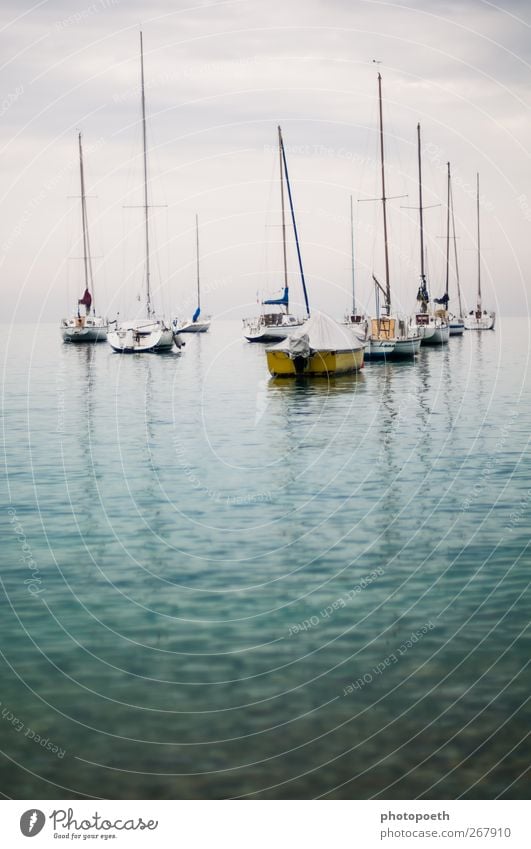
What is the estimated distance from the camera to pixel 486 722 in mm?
9711

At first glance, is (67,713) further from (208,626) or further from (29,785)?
(208,626)

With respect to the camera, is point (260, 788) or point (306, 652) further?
point (306, 652)

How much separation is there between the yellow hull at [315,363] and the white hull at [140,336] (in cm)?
3204

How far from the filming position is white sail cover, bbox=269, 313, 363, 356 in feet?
171

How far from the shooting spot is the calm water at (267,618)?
354 inches

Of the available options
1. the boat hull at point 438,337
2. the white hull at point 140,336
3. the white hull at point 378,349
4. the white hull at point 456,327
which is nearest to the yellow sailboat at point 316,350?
the white hull at point 378,349

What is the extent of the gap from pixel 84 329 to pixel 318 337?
2449 inches

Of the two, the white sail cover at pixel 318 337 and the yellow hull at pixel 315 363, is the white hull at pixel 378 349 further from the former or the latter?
the white sail cover at pixel 318 337

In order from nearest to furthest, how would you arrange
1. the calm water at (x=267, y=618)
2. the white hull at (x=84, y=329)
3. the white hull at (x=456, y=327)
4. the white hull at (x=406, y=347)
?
the calm water at (x=267, y=618) → the white hull at (x=406, y=347) → the white hull at (x=84, y=329) → the white hull at (x=456, y=327)

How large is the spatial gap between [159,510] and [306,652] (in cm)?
880

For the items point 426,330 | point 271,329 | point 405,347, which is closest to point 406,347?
point 405,347

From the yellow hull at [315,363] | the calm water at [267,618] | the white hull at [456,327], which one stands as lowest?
the calm water at [267,618]

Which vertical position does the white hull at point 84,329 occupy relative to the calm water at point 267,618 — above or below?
above

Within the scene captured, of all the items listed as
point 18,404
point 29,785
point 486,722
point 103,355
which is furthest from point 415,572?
point 103,355
